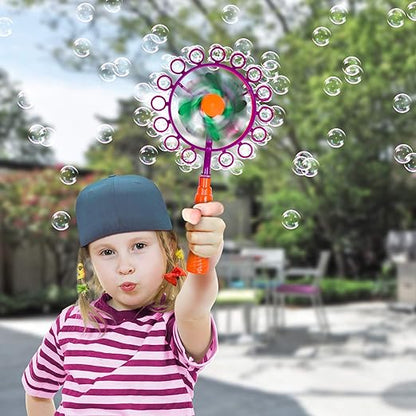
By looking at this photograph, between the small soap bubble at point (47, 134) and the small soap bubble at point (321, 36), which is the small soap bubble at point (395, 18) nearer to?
the small soap bubble at point (321, 36)

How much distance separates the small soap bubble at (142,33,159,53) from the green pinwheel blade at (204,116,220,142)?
1.84ft

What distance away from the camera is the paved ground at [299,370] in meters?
3.86

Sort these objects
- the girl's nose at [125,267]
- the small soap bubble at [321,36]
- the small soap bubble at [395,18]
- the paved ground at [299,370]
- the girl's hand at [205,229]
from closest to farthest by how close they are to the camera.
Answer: the girl's hand at [205,229] < the girl's nose at [125,267] < the small soap bubble at [321,36] < the small soap bubble at [395,18] < the paved ground at [299,370]

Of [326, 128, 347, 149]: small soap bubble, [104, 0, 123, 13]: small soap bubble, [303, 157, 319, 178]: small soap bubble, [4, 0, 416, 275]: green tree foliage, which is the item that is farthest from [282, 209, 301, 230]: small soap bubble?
[4, 0, 416, 275]: green tree foliage

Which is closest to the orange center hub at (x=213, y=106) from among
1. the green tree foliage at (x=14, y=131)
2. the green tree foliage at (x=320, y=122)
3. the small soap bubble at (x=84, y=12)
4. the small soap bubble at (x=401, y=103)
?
the small soap bubble at (x=84, y=12)

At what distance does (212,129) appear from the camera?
39.9 inches

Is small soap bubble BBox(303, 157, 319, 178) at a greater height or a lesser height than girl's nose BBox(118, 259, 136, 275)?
greater

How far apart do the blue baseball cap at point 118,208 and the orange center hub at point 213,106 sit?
0.61ft

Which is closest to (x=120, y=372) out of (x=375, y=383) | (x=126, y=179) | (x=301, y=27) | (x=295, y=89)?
(x=126, y=179)

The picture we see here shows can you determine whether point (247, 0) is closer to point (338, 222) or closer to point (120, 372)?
point (338, 222)

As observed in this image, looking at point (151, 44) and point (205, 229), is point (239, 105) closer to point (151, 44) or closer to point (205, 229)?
point (205, 229)

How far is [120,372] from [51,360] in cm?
20

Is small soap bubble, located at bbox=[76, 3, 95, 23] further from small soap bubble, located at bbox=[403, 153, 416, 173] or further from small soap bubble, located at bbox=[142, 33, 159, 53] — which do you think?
small soap bubble, located at bbox=[403, 153, 416, 173]

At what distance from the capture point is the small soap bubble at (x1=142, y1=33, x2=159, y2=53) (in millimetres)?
1542
